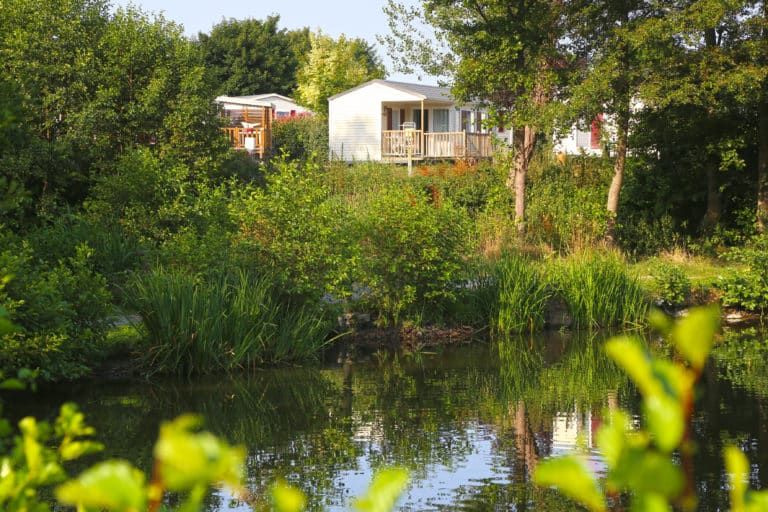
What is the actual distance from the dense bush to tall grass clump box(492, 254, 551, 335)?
5.89m

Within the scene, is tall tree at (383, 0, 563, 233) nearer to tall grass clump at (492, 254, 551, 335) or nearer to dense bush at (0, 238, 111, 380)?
tall grass clump at (492, 254, 551, 335)

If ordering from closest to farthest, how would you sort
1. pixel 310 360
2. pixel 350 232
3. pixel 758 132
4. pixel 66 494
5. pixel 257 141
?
pixel 66 494
pixel 310 360
pixel 350 232
pixel 758 132
pixel 257 141

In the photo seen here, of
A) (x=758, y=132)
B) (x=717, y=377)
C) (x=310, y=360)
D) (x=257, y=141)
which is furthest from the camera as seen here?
(x=257, y=141)

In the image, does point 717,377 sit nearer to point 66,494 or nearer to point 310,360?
point 310,360

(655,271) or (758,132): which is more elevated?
(758,132)

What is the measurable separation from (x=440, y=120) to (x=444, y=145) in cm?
568

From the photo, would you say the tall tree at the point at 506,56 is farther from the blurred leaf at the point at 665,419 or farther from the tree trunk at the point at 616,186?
the blurred leaf at the point at 665,419

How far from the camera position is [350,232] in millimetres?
13688

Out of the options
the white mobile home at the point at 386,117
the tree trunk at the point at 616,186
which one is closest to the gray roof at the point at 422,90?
the white mobile home at the point at 386,117

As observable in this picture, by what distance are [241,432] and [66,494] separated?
8.07 m

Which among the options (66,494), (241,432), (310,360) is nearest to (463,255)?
(310,360)

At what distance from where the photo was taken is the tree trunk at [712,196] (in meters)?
20.0

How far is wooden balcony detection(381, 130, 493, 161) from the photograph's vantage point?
36341 millimetres

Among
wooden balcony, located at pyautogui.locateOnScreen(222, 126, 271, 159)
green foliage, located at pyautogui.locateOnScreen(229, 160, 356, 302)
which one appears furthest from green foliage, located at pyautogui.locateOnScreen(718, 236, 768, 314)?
wooden balcony, located at pyautogui.locateOnScreen(222, 126, 271, 159)
